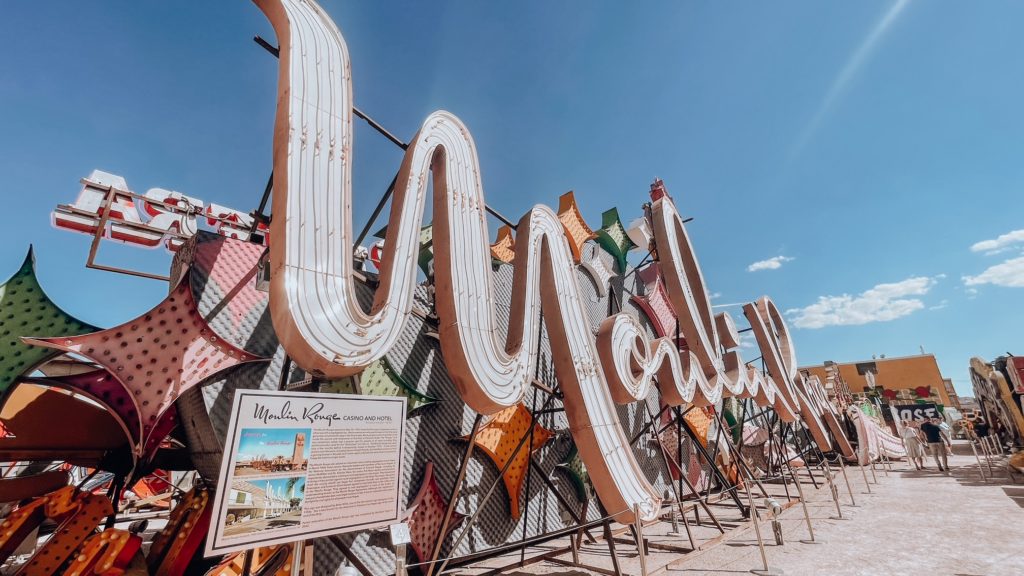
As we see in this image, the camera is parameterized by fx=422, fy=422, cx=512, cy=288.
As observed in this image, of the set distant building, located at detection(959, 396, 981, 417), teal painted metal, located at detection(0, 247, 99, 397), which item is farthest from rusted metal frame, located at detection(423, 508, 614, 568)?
distant building, located at detection(959, 396, 981, 417)

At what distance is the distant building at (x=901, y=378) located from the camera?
52300 mm

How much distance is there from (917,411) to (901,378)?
13677mm

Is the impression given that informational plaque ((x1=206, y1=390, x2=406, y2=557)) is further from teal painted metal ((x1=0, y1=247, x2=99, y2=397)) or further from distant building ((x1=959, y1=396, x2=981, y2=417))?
distant building ((x1=959, y1=396, x2=981, y2=417))

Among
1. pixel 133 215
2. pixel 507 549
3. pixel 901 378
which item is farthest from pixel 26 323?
pixel 901 378

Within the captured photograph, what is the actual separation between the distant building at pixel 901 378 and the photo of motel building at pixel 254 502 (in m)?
61.3

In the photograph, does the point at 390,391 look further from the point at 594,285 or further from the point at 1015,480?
the point at 1015,480

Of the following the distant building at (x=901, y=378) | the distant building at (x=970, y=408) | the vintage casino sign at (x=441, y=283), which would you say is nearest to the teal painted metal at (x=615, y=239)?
the vintage casino sign at (x=441, y=283)

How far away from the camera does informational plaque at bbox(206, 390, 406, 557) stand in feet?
10.2

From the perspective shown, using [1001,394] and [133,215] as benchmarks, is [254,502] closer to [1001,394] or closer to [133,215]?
[133,215]

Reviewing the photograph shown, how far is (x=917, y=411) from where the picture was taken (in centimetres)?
4441

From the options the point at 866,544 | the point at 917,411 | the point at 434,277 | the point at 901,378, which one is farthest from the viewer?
the point at 901,378

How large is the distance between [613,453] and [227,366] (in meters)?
5.53

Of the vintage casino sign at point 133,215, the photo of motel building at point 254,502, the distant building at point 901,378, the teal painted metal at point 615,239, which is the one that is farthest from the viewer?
the distant building at point 901,378

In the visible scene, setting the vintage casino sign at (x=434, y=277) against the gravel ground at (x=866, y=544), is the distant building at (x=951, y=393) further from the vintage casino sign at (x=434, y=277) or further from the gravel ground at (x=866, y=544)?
the vintage casino sign at (x=434, y=277)
